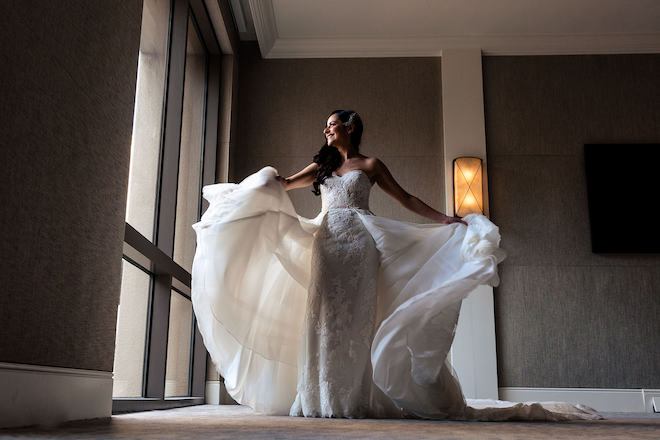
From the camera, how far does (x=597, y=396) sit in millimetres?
→ 4883

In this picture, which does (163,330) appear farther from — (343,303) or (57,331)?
(57,331)

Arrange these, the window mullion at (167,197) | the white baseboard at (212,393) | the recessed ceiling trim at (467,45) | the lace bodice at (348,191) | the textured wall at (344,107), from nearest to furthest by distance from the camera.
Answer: the lace bodice at (348,191) < the window mullion at (167,197) < the white baseboard at (212,393) < the textured wall at (344,107) < the recessed ceiling trim at (467,45)

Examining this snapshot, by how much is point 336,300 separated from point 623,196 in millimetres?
3216

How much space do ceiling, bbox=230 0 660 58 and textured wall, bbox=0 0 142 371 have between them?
277 centimetres

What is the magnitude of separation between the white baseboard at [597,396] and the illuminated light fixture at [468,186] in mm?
1359

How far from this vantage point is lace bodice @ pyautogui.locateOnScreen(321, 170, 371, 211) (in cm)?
323

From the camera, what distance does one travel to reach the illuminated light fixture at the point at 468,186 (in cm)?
518

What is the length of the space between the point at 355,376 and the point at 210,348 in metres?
0.63

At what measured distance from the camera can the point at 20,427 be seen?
A: 179 cm

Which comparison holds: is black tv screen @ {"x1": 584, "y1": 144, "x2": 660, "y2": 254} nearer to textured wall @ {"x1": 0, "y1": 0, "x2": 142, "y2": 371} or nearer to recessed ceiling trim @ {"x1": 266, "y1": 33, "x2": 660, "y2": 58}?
recessed ceiling trim @ {"x1": 266, "y1": 33, "x2": 660, "y2": 58}

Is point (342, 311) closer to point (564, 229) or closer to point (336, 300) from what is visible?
point (336, 300)

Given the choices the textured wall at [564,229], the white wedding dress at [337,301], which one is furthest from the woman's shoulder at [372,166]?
the textured wall at [564,229]

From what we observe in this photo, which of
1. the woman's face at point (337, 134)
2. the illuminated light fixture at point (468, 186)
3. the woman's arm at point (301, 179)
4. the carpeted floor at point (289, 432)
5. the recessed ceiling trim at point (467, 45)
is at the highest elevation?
the recessed ceiling trim at point (467, 45)

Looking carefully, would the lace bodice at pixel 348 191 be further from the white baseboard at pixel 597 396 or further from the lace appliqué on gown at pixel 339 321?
the white baseboard at pixel 597 396
